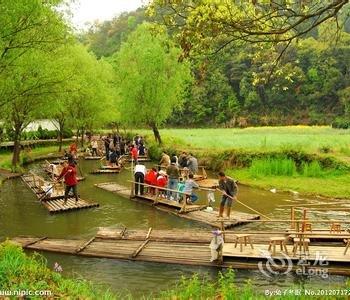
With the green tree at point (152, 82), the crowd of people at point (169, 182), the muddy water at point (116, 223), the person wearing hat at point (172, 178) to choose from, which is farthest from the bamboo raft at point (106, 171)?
the person wearing hat at point (172, 178)

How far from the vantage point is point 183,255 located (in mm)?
12836

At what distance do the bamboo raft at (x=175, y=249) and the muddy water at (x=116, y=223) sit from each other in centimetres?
23

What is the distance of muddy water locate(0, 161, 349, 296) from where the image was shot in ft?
37.8

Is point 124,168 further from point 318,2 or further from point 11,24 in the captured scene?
point 318,2

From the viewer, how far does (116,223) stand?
17703mm

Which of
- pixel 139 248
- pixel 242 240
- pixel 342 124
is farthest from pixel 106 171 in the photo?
pixel 342 124

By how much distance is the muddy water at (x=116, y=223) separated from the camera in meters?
11.5

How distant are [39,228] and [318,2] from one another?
1318 centimetres

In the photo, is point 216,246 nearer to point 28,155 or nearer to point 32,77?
point 32,77

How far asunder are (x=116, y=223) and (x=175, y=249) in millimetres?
4973

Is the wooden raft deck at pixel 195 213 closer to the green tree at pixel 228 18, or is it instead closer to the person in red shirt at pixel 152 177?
the person in red shirt at pixel 152 177

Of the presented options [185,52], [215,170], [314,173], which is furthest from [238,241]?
[215,170]

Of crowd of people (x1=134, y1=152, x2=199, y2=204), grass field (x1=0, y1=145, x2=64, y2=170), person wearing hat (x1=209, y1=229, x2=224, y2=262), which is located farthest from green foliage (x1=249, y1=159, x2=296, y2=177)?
grass field (x1=0, y1=145, x2=64, y2=170)

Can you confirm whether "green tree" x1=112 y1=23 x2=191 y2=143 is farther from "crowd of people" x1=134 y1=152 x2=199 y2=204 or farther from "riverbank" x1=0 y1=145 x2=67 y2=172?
"crowd of people" x1=134 y1=152 x2=199 y2=204
